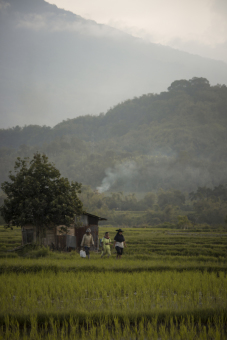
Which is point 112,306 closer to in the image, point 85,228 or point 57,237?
point 85,228

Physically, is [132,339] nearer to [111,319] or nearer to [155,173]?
[111,319]

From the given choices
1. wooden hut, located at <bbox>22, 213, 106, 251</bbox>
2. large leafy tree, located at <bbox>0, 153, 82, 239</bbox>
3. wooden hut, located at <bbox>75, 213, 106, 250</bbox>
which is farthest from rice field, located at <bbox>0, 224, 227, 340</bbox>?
wooden hut, located at <bbox>75, 213, 106, 250</bbox>

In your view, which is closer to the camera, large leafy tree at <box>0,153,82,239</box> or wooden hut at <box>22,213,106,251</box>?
large leafy tree at <box>0,153,82,239</box>

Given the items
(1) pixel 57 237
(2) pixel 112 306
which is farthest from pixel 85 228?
(2) pixel 112 306

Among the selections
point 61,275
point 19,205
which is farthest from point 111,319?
point 19,205

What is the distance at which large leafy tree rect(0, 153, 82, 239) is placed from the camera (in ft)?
74.9

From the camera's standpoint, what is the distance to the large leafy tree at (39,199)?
2283cm

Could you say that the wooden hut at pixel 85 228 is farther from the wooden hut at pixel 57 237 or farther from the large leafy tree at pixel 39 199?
the large leafy tree at pixel 39 199

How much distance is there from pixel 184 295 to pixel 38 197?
1506cm

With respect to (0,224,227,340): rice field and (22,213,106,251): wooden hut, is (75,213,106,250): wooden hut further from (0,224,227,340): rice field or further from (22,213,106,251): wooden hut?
(0,224,227,340): rice field

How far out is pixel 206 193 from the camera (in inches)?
3984

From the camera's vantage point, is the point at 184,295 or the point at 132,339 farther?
the point at 184,295

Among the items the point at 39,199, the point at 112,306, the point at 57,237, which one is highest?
the point at 39,199

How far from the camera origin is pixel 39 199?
23.4 metres
